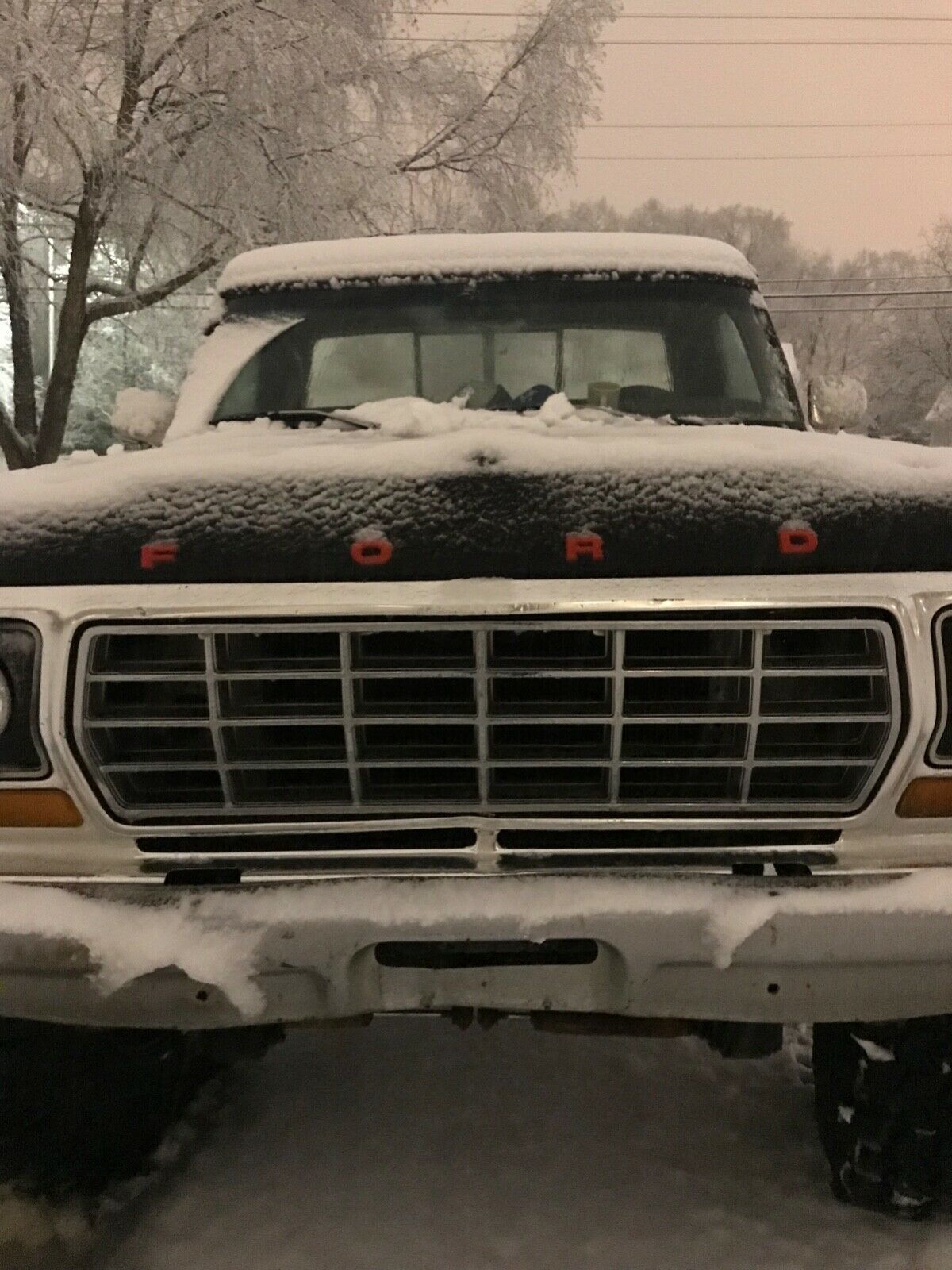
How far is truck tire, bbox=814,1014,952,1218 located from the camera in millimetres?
2076

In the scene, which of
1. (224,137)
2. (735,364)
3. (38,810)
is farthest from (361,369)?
(224,137)

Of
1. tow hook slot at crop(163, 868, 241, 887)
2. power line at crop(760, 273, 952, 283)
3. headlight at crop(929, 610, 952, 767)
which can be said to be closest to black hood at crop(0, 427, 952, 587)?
headlight at crop(929, 610, 952, 767)

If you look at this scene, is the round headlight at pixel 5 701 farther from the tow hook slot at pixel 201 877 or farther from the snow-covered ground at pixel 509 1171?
the snow-covered ground at pixel 509 1171

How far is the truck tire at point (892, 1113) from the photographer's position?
208 centimetres

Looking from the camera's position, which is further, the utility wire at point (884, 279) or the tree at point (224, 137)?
the utility wire at point (884, 279)

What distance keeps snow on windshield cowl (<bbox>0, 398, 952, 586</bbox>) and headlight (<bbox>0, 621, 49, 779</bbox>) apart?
0.10 m

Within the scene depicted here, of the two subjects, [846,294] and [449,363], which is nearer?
[449,363]

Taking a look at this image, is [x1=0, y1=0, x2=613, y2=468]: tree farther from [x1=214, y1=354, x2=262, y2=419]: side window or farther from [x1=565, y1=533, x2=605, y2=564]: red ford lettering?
[x1=565, y1=533, x2=605, y2=564]: red ford lettering

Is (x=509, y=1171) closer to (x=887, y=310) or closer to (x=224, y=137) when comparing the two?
(x=224, y=137)

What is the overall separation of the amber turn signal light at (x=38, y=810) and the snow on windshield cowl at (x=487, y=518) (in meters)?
0.38

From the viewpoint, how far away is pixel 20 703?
1870 mm

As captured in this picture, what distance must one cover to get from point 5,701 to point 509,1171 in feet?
5.08

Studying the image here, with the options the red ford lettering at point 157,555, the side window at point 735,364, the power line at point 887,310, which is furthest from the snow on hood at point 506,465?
the power line at point 887,310

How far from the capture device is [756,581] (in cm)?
181
